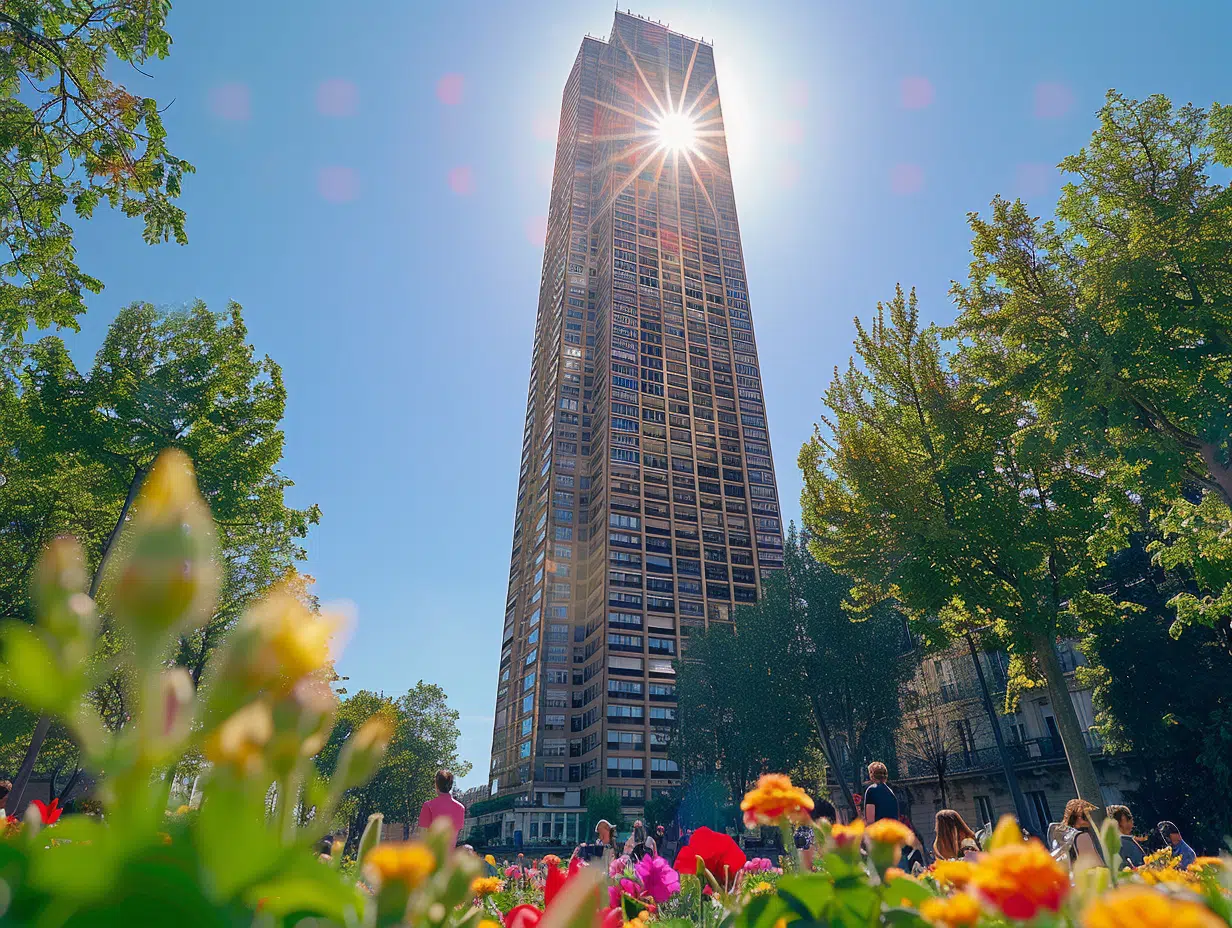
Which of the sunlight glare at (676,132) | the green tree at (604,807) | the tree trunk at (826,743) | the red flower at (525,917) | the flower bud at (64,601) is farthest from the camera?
the sunlight glare at (676,132)

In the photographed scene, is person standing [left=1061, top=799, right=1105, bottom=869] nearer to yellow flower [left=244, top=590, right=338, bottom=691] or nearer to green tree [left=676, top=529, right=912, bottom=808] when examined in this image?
yellow flower [left=244, top=590, right=338, bottom=691]

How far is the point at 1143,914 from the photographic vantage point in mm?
481

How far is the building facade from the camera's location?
80.0 feet

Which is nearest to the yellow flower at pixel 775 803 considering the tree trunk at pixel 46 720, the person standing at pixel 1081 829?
the person standing at pixel 1081 829

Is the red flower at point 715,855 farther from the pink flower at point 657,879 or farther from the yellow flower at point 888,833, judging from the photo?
the yellow flower at point 888,833

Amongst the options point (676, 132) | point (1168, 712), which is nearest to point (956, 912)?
point (1168, 712)

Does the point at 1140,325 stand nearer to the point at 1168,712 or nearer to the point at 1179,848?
the point at 1179,848

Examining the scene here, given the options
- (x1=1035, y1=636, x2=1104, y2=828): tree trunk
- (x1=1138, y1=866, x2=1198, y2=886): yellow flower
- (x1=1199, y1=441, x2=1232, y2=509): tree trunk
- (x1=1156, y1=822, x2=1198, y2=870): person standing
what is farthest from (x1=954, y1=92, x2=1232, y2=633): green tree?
(x1=1138, y1=866, x2=1198, y2=886): yellow flower

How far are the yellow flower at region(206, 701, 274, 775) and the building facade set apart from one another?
2638 cm

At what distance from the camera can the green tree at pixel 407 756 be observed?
160ft

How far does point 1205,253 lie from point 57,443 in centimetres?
2190

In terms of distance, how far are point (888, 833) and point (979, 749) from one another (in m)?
33.7

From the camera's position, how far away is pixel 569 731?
5719 cm

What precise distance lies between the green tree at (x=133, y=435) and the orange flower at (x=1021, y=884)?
610 inches
